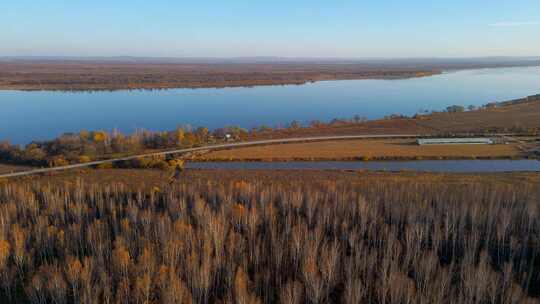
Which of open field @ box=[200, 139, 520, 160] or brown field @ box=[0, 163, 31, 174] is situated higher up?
open field @ box=[200, 139, 520, 160]

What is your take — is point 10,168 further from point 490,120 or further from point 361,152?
point 490,120

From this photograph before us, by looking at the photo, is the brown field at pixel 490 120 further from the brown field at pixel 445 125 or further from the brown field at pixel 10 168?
the brown field at pixel 10 168

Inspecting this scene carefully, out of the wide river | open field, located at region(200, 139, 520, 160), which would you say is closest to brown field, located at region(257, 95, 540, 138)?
open field, located at region(200, 139, 520, 160)

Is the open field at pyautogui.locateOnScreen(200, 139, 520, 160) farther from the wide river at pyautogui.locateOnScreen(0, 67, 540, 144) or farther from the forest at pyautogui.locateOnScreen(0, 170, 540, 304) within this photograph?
the wide river at pyautogui.locateOnScreen(0, 67, 540, 144)

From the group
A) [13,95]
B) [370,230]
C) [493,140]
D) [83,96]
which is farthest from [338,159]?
[13,95]

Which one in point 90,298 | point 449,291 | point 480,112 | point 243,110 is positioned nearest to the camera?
point 90,298

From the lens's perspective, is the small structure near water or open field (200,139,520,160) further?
the small structure near water

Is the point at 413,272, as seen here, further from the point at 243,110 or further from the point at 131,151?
the point at 243,110
